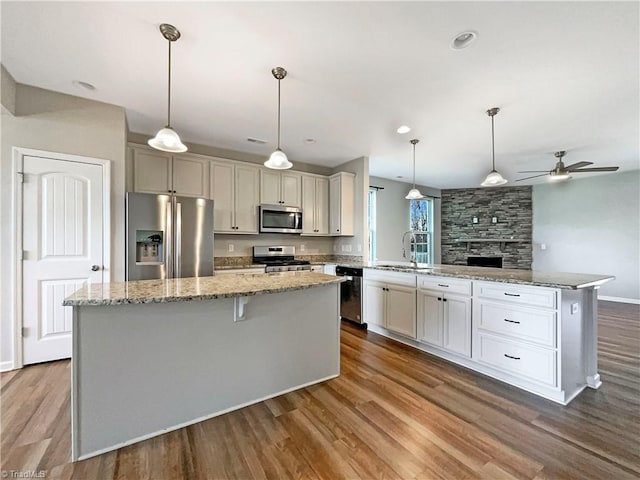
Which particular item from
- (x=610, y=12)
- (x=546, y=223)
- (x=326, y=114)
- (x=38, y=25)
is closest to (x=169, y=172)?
(x=38, y=25)

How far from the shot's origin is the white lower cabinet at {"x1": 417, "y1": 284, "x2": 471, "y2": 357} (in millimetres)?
2688

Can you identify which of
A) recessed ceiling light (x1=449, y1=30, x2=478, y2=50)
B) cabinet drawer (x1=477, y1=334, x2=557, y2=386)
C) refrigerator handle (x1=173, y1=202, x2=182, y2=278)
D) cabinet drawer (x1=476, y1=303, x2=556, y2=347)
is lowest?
cabinet drawer (x1=477, y1=334, x2=557, y2=386)

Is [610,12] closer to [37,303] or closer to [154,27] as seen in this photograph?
[154,27]

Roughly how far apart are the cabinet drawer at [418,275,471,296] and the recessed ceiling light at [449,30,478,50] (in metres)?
1.98

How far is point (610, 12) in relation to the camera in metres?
1.70

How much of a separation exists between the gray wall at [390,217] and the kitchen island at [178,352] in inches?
172

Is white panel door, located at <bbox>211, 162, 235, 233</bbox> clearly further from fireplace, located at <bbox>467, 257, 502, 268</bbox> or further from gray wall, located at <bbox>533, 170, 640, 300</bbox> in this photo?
gray wall, located at <bbox>533, 170, 640, 300</bbox>

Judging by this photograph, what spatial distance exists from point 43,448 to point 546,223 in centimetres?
890

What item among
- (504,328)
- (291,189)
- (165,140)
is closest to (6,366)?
(165,140)

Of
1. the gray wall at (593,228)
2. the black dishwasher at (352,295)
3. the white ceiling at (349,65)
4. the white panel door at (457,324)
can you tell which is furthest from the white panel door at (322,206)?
the gray wall at (593,228)

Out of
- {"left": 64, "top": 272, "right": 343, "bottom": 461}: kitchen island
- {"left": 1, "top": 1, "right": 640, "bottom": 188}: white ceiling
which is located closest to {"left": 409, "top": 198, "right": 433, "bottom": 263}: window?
{"left": 1, "top": 1, "right": 640, "bottom": 188}: white ceiling

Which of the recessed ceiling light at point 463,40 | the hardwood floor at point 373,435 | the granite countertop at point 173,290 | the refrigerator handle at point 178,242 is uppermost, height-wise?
the recessed ceiling light at point 463,40

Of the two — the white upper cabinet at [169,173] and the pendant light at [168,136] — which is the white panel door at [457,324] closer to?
the pendant light at [168,136]

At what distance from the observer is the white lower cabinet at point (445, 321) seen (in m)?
2.69
